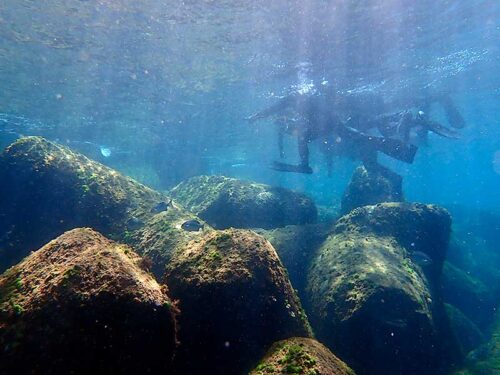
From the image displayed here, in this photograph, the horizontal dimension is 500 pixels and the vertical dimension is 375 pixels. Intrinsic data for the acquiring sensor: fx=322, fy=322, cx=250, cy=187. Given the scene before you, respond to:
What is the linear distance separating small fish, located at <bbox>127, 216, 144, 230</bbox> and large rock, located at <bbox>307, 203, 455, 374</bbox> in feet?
15.4

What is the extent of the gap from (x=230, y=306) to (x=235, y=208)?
8.96 metres

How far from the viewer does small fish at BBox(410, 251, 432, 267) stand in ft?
27.6

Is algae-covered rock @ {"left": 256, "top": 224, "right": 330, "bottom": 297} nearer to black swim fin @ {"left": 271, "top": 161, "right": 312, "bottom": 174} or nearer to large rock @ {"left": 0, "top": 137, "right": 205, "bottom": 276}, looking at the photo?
large rock @ {"left": 0, "top": 137, "right": 205, "bottom": 276}

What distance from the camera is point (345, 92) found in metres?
23.6

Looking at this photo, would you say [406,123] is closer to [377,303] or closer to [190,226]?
[377,303]

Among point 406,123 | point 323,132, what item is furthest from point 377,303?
point 323,132

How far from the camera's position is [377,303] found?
642 cm

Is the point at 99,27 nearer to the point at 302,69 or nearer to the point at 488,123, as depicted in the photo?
the point at 302,69

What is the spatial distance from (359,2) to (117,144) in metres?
28.3

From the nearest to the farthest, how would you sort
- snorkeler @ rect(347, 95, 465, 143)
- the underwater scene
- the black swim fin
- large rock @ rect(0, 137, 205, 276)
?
the underwater scene
large rock @ rect(0, 137, 205, 276)
the black swim fin
snorkeler @ rect(347, 95, 465, 143)

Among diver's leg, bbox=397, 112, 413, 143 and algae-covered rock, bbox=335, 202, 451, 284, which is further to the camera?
diver's leg, bbox=397, 112, 413, 143

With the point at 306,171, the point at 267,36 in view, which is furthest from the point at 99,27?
the point at 306,171

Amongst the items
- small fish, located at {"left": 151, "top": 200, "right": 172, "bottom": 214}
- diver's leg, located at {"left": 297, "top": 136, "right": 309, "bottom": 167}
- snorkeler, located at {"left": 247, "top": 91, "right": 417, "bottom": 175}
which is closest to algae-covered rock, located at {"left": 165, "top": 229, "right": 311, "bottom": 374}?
small fish, located at {"left": 151, "top": 200, "right": 172, "bottom": 214}

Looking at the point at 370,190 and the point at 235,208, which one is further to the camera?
the point at 370,190
